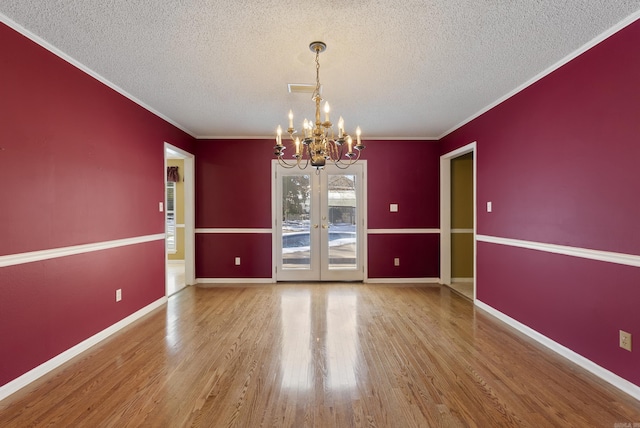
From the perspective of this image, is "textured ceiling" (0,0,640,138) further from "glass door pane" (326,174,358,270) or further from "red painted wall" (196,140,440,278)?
"glass door pane" (326,174,358,270)

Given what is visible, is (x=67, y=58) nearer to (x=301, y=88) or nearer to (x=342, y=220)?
(x=301, y=88)

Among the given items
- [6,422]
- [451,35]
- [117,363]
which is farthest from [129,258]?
[451,35]

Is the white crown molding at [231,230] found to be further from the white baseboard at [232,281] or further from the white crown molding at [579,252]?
the white crown molding at [579,252]

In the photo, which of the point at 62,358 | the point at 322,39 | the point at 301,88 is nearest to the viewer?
the point at 322,39

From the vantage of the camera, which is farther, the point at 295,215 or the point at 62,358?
the point at 295,215

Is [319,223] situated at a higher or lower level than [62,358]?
higher

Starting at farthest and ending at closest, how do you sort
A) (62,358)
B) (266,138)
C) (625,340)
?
(266,138) → (62,358) → (625,340)

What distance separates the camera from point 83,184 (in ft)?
9.14

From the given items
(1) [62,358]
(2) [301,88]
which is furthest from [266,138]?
(1) [62,358]

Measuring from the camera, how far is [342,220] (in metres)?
5.38

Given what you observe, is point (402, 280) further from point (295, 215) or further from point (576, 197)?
point (576, 197)

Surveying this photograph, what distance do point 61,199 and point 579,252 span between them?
4182 millimetres

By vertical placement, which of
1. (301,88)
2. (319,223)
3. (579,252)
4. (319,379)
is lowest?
(319,379)

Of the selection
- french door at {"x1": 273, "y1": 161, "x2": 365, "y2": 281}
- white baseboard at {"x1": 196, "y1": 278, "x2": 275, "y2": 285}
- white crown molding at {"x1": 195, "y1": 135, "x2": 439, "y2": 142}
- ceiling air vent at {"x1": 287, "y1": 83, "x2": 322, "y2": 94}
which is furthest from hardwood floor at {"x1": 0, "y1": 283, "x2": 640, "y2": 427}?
white crown molding at {"x1": 195, "y1": 135, "x2": 439, "y2": 142}
